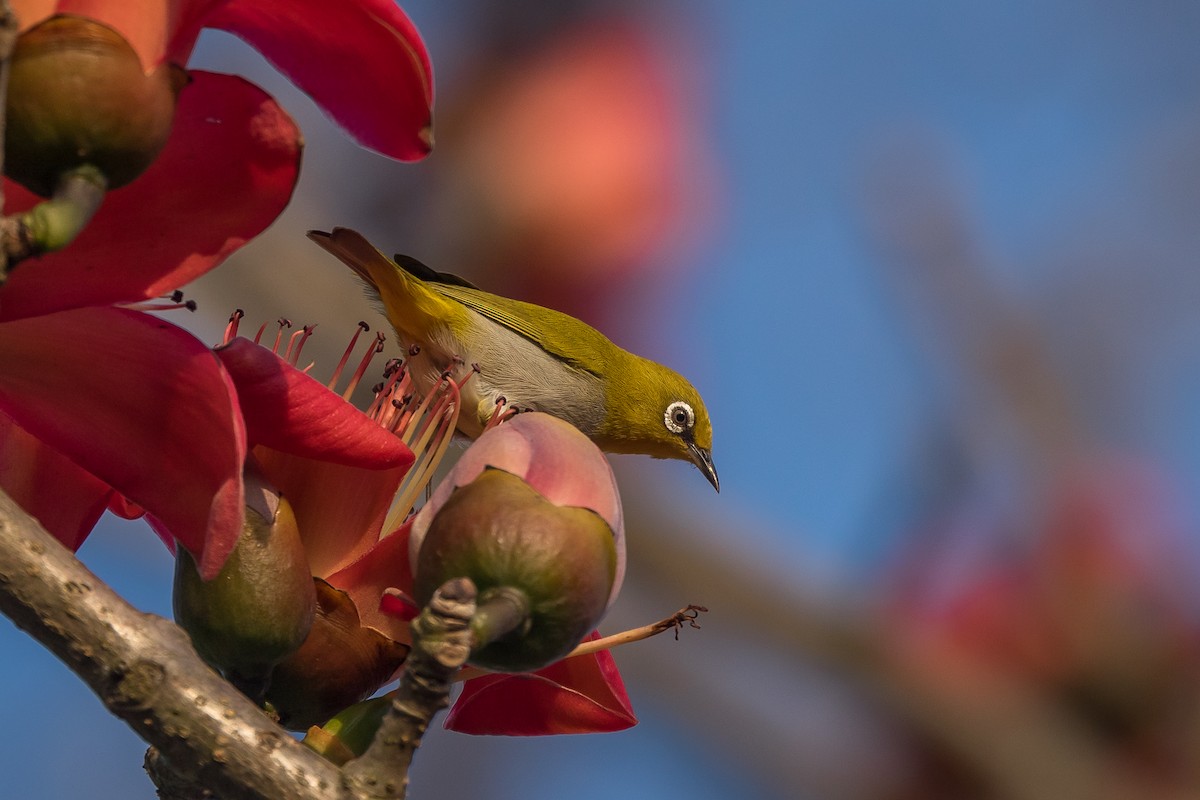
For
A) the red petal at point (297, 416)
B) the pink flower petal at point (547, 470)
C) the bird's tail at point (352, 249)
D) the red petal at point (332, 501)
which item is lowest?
the red petal at point (332, 501)

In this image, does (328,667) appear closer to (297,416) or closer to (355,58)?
(297,416)

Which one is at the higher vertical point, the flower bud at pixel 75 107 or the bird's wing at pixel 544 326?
the bird's wing at pixel 544 326

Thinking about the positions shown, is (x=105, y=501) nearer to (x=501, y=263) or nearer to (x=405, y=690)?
(x=405, y=690)

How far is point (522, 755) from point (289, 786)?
14.8 ft

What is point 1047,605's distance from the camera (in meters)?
3.61

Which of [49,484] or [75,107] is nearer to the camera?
[75,107]

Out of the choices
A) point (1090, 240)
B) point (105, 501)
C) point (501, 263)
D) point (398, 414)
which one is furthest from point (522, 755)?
point (105, 501)

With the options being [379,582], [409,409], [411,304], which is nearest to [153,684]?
[379,582]

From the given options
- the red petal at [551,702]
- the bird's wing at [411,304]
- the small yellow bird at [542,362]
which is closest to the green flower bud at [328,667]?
the red petal at [551,702]

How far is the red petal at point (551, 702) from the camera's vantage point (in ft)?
4.10

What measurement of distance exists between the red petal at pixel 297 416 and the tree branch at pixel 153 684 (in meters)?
0.18

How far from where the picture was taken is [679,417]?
486 cm

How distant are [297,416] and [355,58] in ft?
0.95

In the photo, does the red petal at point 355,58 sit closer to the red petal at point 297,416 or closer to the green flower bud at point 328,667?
the red petal at point 297,416
